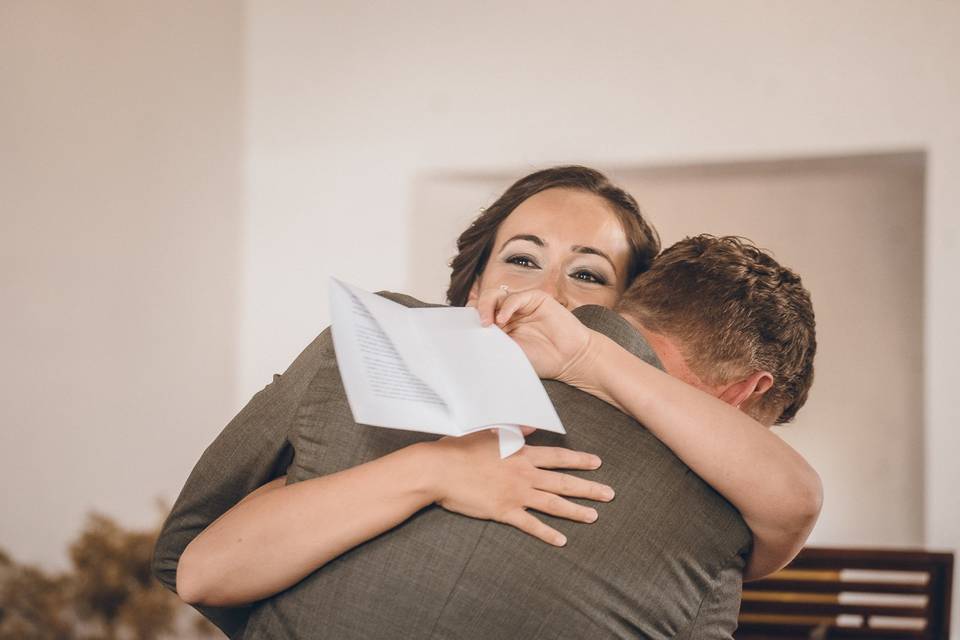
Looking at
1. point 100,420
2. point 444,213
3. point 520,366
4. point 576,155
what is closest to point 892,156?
point 576,155

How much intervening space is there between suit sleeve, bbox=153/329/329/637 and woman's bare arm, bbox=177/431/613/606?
0.08m

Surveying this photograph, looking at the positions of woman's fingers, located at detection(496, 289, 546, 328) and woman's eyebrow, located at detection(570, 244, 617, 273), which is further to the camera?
woman's eyebrow, located at detection(570, 244, 617, 273)

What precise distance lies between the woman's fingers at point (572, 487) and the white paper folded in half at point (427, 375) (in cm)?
5

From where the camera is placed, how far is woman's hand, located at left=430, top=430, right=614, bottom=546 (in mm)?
1016

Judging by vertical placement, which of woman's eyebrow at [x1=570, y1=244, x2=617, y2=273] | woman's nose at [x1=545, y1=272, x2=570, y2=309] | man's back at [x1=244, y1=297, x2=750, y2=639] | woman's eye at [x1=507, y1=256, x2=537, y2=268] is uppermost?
woman's eyebrow at [x1=570, y1=244, x2=617, y2=273]

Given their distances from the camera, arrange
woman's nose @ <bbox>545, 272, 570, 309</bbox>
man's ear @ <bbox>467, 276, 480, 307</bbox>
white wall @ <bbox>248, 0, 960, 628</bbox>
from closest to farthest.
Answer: woman's nose @ <bbox>545, 272, 570, 309</bbox> < man's ear @ <bbox>467, 276, 480, 307</bbox> < white wall @ <bbox>248, 0, 960, 628</bbox>

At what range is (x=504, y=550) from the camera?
3.32 feet

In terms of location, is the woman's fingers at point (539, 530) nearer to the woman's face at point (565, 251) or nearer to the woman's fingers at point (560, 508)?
the woman's fingers at point (560, 508)

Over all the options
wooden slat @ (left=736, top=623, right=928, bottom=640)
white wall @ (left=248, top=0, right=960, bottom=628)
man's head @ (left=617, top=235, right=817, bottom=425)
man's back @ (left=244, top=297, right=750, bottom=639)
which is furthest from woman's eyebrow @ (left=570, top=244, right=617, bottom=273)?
white wall @ (left=248, top=0, right=960, bottom=628)

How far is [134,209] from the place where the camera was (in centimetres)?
414

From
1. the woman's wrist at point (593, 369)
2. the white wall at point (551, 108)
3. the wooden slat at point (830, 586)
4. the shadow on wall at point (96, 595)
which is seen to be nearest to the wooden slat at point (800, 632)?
the wooden slat at point (830, 586)

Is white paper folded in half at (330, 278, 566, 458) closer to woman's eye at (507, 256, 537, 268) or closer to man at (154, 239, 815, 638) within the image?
man at (154, 239, 815, 638)

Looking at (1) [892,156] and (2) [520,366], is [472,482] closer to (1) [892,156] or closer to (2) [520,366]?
(2) [520,366]

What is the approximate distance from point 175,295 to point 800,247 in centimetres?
332
